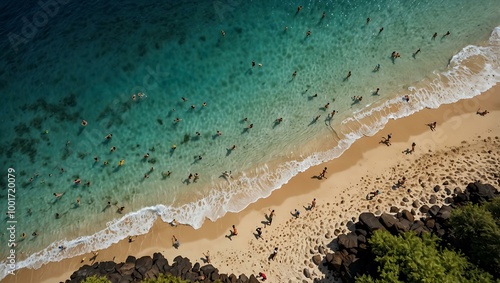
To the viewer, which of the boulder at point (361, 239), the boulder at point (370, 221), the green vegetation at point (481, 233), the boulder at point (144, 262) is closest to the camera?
the green vegetation at point (481, 233)

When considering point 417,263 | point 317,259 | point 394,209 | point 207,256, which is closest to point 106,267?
point 207,256

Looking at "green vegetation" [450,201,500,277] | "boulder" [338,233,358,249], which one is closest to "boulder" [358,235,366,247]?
"boulder" [338,233,358,249]

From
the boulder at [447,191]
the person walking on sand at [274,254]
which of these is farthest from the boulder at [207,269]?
the boulder at [447,191]

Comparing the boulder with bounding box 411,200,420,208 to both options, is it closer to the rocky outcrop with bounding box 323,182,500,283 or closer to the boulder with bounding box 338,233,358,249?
the rocky outcrop with bounding box 323,182,500,283

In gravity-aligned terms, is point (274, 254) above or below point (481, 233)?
below

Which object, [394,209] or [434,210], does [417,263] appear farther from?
[434,210]

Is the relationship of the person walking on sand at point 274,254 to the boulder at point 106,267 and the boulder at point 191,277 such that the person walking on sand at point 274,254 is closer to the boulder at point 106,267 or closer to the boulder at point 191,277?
the boulder at point 191,277
